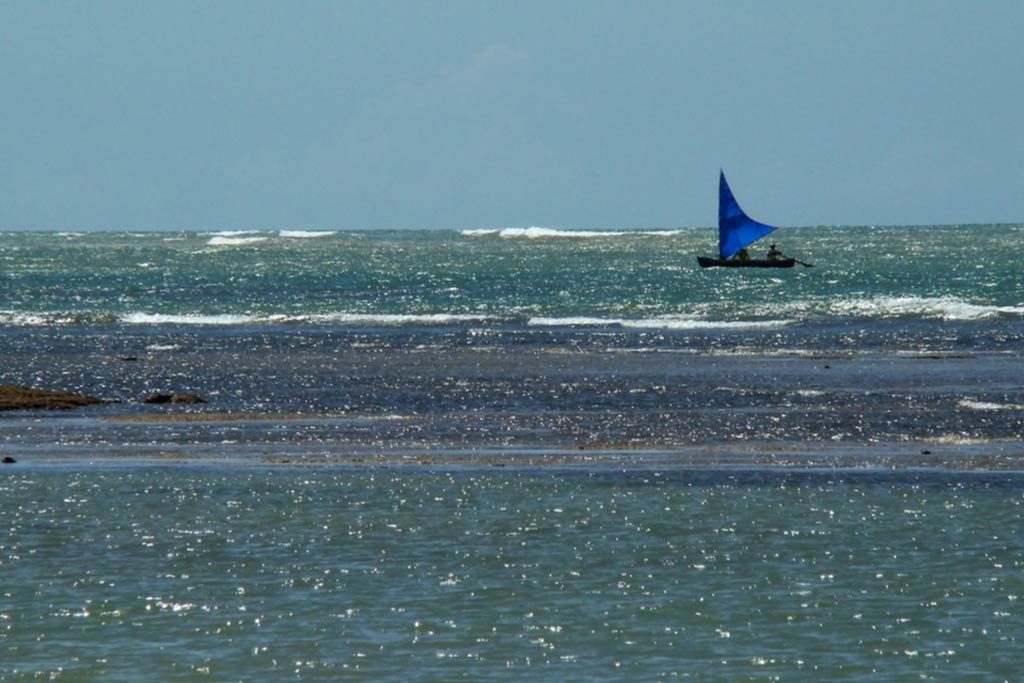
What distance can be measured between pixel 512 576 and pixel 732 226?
65.2 m

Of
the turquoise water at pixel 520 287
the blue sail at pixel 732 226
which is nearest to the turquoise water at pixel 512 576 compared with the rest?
the turquoise water at pixel 520 287

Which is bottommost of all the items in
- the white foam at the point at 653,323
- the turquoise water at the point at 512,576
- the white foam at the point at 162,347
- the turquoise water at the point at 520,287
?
the turquoise water at the point at 520,287

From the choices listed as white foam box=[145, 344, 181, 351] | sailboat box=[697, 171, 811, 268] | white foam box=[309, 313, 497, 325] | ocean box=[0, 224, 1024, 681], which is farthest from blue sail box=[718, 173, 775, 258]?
white foam box=[145, 344, 181, 351]

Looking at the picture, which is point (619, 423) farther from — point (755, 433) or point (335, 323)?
point (335, 323)

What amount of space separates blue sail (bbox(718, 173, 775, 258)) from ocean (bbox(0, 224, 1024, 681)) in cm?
2726

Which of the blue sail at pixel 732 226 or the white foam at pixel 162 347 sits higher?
the blue sail at pixel 732 226

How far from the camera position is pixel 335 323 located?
200 feet

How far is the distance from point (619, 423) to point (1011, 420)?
5935 millimetres

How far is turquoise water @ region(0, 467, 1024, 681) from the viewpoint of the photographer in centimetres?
1205

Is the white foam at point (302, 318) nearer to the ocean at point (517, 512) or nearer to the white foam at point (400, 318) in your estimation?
the white foam at point (400, 318)

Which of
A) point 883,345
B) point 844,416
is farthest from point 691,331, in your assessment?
point 844,416

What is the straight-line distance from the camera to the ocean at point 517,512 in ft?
40.8

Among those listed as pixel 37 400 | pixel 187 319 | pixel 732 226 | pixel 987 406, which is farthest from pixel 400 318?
pixel 987 406

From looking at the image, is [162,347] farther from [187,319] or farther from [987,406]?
[987,406]
